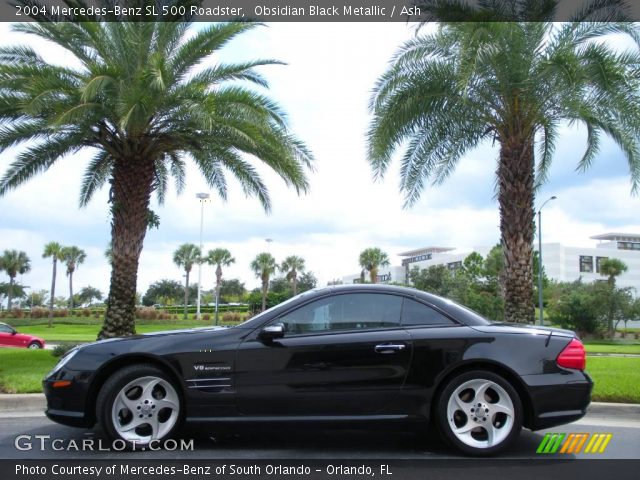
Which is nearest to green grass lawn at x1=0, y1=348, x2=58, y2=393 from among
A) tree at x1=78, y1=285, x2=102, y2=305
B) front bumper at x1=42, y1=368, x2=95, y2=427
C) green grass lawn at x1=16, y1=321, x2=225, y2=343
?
front bumper at x1=42, y1=368, x2=95, y2=427

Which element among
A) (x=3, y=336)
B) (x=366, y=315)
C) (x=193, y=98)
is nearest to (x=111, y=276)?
(x=193, y=98)

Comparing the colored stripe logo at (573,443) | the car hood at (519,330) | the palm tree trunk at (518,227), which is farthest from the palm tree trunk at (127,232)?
the colored stripe logo at (573,443)

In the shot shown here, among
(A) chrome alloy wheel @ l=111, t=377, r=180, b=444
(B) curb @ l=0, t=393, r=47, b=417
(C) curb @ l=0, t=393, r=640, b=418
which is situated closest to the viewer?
(A) chrome alloy wheel @ l=111, t=377, r=180, b=444

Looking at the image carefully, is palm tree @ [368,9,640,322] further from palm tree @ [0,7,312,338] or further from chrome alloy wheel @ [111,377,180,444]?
chrome alloy wheel @ [111,377,180,444]

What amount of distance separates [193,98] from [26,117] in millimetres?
3946

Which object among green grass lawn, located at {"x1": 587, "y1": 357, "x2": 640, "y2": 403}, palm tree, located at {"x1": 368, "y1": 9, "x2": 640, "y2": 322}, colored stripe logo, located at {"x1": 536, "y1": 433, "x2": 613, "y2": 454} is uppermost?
palm tree, located at {"x1": 368, "y1": 9, "x2": 640, "y2": 322}

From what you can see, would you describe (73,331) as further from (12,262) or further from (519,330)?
(519,330)

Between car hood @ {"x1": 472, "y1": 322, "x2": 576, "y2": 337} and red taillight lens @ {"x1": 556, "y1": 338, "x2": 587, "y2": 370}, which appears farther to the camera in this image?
car hood @ {"x1": 472, "y1": 322, "x2": 576, "y2": 337}

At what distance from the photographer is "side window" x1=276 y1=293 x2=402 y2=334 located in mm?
5219

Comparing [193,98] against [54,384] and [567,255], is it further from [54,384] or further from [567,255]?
[567,255]

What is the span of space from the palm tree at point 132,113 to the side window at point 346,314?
23.7 feet

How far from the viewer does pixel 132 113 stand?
→ 37.9 feet

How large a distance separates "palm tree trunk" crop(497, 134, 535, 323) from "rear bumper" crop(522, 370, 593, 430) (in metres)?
7.05

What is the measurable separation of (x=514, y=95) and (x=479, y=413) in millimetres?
8453
